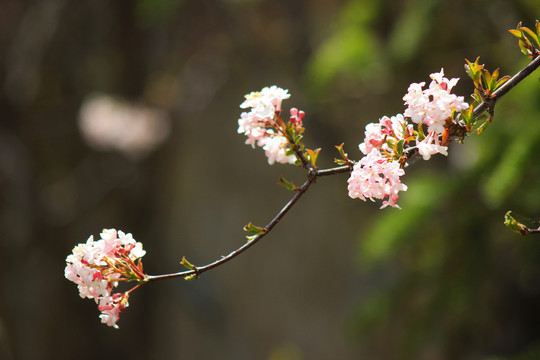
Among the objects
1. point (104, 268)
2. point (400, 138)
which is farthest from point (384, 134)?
point (104, 268)

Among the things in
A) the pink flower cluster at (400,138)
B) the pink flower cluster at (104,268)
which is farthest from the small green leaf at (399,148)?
the pink flower cluster at (104,268)

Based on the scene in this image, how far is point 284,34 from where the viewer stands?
2848mm

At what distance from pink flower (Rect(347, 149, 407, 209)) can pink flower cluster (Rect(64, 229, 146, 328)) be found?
27 cm

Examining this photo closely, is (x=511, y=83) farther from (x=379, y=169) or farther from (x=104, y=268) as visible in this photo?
(x=104, y=268)

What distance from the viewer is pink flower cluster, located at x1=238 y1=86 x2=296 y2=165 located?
2.20 feet

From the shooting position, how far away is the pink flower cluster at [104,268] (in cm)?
65

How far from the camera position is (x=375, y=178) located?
0.62 m

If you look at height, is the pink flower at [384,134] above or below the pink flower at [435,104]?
below

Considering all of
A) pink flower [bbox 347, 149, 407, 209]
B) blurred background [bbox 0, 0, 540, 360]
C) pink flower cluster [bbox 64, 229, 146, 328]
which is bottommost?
blurred background [bbox 0, 0, 540, 360]

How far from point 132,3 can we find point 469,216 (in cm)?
249

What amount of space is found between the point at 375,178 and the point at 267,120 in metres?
0.15

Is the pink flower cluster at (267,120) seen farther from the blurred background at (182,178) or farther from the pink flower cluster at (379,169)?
the blurred background at (182,178)

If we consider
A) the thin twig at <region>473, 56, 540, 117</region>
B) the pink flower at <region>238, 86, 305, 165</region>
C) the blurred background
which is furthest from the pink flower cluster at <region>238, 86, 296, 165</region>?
the blurred background

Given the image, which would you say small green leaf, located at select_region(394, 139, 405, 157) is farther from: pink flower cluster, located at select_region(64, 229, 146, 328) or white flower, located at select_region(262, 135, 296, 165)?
pink flower cluster, located at select_region(64, 229, 146, 328)
